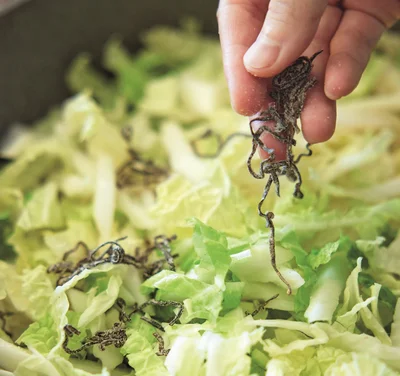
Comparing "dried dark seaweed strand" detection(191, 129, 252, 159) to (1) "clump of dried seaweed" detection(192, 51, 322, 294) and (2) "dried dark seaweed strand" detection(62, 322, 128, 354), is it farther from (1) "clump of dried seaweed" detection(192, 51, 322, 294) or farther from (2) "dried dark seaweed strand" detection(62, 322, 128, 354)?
(2) "dried dark seaweed strand" detection(62, 322, 128, 354)

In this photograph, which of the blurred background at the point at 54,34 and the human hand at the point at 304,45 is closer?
the human hand at the point at 304,45

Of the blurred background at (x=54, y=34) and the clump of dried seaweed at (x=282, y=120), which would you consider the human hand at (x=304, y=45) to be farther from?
the blurred background at (x=54, y=34)

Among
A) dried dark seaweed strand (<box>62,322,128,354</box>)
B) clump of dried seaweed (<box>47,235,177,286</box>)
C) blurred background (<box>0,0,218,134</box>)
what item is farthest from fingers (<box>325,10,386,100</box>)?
blurred background (<box>0,0,218,134</box>)

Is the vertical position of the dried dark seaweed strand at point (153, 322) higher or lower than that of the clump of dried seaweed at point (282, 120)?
lower

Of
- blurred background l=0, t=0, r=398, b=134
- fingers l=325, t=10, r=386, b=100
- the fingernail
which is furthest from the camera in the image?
blurred background l=0, t=0, r=398, b=134

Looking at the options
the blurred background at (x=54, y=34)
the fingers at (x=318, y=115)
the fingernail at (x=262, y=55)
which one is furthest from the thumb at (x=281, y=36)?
the blurred background at (x=54, y=34)

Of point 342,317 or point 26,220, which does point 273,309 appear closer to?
point 342,317

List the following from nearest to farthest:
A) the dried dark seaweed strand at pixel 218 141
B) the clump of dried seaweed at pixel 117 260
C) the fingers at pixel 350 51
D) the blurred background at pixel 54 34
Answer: the fingers at pixel 350 51 < the clump of dried seaweed at pixel 117 260 < the dried dark seaweed strand at pixel 218 141 < the blurred background at pixel 54 34
